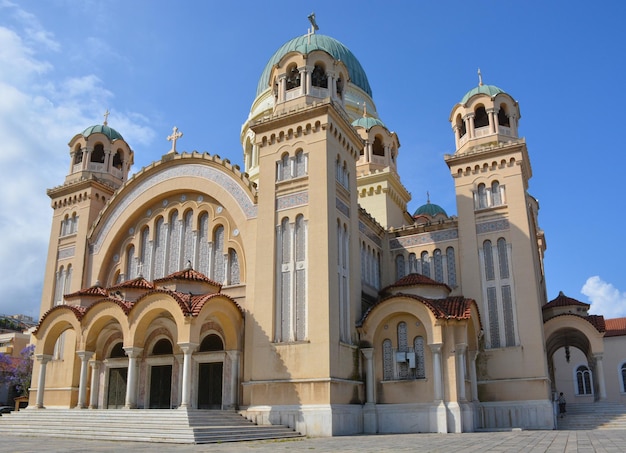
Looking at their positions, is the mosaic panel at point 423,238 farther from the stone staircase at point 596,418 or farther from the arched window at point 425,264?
the stone staircase at point 596,418

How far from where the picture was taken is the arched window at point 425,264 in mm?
28672

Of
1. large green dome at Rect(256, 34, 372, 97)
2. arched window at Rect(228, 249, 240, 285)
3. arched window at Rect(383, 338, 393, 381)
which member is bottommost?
arched window at Rect(383, 338, 393, 381)

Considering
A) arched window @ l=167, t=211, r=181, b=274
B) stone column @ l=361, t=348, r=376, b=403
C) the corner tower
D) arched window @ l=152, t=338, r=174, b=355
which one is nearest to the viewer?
stone column @ l=361, t=348, r=376, b=403

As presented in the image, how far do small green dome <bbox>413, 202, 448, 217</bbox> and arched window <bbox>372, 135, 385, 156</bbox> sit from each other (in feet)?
22.0

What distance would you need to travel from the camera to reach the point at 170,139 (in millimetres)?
29094

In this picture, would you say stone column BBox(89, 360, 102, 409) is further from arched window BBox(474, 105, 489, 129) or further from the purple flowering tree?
the purple flowering tree

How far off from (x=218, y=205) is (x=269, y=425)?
407 inches

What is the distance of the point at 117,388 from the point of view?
1024 inches

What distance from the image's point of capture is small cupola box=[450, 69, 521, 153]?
2897 centimetres

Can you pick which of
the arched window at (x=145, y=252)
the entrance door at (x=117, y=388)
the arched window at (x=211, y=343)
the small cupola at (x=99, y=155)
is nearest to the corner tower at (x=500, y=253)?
the arched window at (x=211, y=343)

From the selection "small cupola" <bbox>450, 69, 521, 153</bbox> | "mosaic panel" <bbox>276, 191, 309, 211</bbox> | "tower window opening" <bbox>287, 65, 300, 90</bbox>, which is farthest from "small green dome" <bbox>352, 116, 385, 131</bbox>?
"mosaic panel" <bbox>276, 191, 309, 211</bbox>

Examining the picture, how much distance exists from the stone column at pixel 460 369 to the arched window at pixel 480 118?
41.3ft

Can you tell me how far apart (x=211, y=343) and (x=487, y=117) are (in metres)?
17.5

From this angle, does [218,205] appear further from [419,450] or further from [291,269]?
[419,450]
